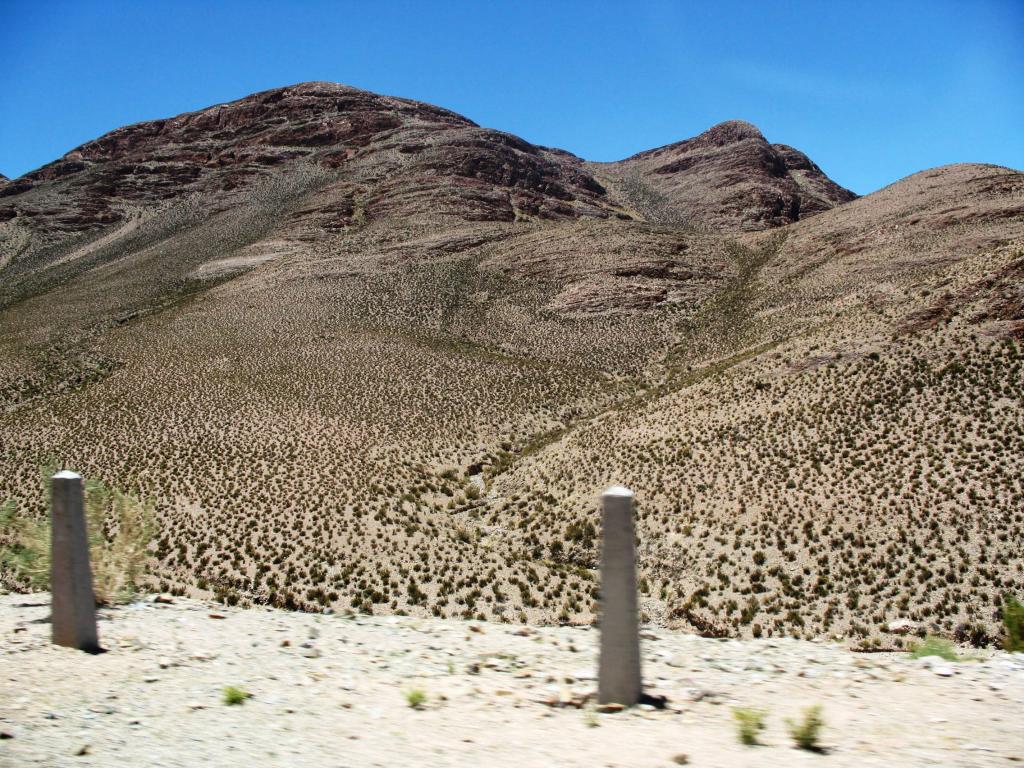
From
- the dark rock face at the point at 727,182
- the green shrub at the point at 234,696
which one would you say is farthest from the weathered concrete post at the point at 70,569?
the dark rock face at the point at 727,182

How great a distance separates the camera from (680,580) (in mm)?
18312

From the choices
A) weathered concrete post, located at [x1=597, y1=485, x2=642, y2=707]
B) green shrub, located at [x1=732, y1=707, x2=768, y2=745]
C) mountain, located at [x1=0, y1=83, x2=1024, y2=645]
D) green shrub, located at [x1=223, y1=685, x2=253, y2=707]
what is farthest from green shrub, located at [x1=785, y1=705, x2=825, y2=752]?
mountain, located at [x1=0, y1=83, x2=1024, y2=645]

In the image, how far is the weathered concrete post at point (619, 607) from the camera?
5.72m

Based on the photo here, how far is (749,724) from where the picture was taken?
512 cm

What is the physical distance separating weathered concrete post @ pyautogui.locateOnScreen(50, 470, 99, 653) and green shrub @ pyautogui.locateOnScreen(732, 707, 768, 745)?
633 cm

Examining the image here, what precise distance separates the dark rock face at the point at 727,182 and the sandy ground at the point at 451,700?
108446 millimetres

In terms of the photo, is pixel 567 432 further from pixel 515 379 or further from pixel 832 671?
pixel 832 671

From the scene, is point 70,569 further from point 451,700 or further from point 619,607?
point 619,607

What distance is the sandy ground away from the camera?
15.8 feet

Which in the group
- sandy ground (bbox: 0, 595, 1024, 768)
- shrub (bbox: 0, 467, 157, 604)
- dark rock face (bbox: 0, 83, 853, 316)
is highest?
dark rock face (bbox: 0, 83, 853, 316)

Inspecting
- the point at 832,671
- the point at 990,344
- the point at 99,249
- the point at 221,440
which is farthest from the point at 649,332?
the point at 99,249

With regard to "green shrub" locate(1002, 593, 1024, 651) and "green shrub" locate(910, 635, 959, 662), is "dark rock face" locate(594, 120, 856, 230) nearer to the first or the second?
"green shrub" locate(1002, 593, 1024, 651)

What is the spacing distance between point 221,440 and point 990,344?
111ft

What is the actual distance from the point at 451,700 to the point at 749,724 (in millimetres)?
2531
